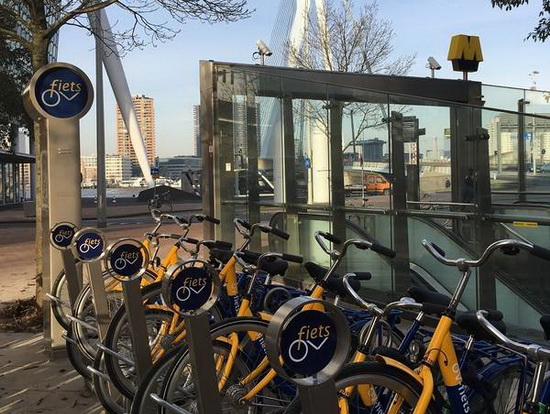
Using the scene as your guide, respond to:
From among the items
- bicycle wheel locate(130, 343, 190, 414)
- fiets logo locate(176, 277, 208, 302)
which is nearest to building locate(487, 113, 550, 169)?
bicycle wheel locate(130, 343, 190, 414)

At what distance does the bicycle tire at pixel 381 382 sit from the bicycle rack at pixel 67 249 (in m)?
2.94

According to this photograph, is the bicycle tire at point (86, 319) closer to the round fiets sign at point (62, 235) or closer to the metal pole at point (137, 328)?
the round fiets sign at point (62, 235)

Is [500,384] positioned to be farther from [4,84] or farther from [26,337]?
[4,84]

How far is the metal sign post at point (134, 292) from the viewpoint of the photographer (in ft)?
10.2

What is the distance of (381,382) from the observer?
2260 mm

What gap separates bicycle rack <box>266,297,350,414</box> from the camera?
1642 mm

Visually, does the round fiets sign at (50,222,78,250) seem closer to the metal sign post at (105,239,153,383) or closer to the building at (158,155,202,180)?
the metal sign post at (105,239,153,383)

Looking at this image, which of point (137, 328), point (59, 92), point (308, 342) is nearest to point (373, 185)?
point (59, 92)

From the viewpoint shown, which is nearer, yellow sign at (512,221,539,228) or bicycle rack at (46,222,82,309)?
bicycle rack at (46,222,82,309)

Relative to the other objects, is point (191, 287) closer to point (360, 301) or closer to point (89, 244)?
point (360, 301)

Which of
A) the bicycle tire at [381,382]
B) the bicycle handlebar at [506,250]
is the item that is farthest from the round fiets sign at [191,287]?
the bicycle handlebar at [506,250]

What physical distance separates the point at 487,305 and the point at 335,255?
2947 mm

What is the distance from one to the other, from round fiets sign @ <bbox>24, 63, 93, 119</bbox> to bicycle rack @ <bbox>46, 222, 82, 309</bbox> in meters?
0.95

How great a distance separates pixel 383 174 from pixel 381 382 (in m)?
4.62
